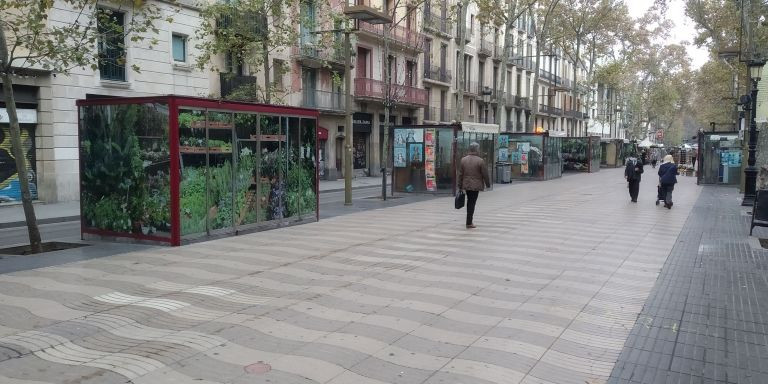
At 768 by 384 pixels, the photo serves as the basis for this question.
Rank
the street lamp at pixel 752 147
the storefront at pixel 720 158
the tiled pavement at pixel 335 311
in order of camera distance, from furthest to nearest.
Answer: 1. the storefront at pixel 720 158
2. the street lamp at pixel 752 147
3. the tiled pavement at pixel 335 311

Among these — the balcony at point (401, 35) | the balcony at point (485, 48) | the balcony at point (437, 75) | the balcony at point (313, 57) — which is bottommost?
the balcony at point (313, 57)

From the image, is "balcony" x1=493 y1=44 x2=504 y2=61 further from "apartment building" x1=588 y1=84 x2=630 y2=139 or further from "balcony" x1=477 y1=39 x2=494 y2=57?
"apartment building" x1=588 y1=84 x2=630 y2=139

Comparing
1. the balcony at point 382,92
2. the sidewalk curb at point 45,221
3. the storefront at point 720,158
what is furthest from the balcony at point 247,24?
the storefront at point 720,158

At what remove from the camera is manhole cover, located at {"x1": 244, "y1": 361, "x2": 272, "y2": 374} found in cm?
427

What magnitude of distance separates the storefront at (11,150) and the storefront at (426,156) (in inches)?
442

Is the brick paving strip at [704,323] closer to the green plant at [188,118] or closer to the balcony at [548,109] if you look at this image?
the green plant at [188,118]

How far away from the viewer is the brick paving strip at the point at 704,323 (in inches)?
174

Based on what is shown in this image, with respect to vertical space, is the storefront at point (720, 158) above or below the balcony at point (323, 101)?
below

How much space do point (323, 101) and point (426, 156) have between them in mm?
13933

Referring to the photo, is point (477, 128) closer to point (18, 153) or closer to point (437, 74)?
point (18, 153)

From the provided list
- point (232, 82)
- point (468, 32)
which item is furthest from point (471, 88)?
point (232, 82)

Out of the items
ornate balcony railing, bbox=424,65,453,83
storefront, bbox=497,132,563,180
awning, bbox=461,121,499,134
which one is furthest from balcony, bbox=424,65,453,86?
awning, bbox=461,121,499,134

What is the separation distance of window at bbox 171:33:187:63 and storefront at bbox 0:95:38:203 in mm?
5955

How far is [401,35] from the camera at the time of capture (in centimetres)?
3753
